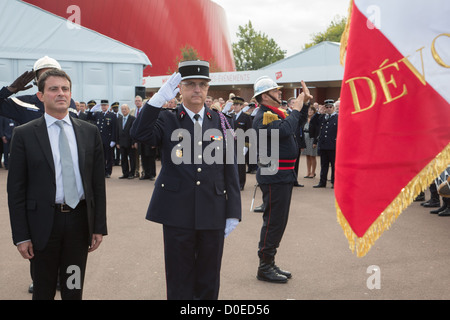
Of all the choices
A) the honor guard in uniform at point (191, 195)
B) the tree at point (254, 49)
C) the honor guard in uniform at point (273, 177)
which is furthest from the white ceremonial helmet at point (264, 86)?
the tree at point (254, 49)

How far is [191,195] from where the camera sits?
10.2 ft

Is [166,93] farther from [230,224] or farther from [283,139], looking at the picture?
[283,139]

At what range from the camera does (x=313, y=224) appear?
7.00m

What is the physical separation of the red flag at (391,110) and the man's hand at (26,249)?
2.03m

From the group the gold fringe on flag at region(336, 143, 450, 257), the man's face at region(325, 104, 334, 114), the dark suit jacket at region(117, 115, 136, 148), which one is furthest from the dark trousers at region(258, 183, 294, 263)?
the dark suit jacket at region(117, 115, 136, 148)

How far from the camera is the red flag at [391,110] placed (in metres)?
2.38

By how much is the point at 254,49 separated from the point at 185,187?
63445 mm

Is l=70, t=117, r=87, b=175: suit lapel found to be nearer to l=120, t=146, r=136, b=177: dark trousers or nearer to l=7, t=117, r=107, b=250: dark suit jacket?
l=7, t=117, r=107, b=250: dark suit jacket

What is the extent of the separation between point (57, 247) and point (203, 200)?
1.03 m

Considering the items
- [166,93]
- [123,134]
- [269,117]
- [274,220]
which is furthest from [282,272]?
[123,134]

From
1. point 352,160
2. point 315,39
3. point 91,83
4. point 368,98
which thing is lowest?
point 352,160

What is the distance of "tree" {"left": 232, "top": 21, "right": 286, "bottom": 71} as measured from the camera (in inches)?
2518
